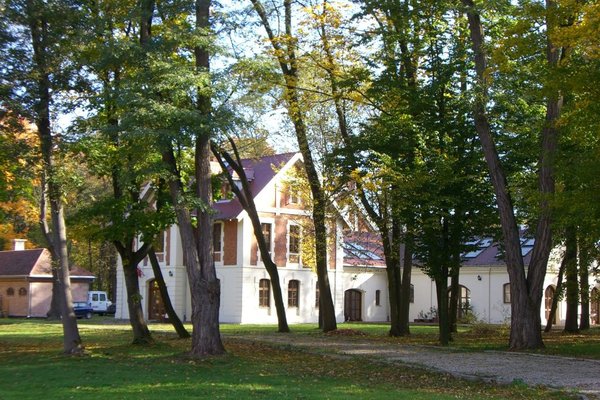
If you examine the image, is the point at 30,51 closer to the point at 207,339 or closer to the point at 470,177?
the point at 207,339

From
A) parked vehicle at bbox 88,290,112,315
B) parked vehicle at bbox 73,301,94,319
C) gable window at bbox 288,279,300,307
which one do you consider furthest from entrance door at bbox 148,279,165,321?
parked vehicle at bbox 88,290,112,315

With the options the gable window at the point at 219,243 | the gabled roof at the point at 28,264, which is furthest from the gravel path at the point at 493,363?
the gabled roof at the point at 28,264

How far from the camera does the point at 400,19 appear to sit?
907 inches

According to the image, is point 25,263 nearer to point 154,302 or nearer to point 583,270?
point 154,302

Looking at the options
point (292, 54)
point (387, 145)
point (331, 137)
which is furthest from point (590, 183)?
point (331, 137)

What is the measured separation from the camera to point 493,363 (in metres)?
17.4

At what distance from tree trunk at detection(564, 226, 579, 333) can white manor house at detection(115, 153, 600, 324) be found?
373 inches

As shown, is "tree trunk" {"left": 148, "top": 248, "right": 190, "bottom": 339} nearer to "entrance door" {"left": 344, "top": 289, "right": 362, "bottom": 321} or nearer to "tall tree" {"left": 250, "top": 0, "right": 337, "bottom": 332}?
"tall tree" {"left": 250, "top": 0, "right": 337, "bottom": 332}

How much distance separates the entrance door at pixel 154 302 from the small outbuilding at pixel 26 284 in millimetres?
10240

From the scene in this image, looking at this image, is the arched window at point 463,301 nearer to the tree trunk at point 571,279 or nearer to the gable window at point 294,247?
the gable window at point 294,247

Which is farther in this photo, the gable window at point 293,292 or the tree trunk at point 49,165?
the gable window at point 293,292

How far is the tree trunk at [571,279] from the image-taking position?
82.5ft

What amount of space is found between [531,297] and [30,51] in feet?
49.7

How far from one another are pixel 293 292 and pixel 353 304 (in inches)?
254
